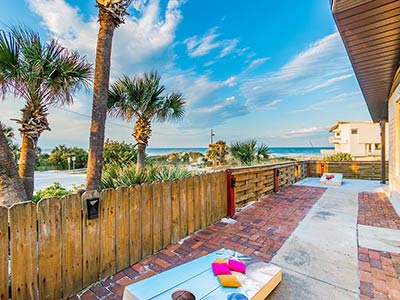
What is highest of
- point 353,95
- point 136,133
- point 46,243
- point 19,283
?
point 353,95

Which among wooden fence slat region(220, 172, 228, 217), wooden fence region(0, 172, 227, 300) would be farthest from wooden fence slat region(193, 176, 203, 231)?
wooden fence slat region(220, 172, 228, 217)

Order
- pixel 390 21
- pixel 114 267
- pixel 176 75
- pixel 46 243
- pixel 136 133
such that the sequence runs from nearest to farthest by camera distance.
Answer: pixel 46 243
pixel 114 267
pixel 390 21
pixel 136 133
pixel 176 75

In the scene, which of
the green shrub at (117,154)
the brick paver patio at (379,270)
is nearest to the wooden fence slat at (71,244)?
the brick paver patio at (379,270)

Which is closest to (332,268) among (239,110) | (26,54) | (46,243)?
(46,243)

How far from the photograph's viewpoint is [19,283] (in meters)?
1.70

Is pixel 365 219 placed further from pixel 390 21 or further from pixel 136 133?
pixel 136 133

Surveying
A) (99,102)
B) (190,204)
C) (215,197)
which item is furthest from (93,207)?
(215,197)

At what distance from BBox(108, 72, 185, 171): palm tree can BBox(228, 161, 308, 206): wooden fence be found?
3016mm

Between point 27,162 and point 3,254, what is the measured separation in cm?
266

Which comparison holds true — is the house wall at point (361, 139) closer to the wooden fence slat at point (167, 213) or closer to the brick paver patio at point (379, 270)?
the brick paver patio at point (379, 270)

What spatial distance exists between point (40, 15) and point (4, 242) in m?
5.84

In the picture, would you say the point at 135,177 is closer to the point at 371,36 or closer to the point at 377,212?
the point at 371,36

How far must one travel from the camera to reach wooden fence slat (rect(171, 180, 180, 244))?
122 inches

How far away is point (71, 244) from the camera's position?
2.01 metres
